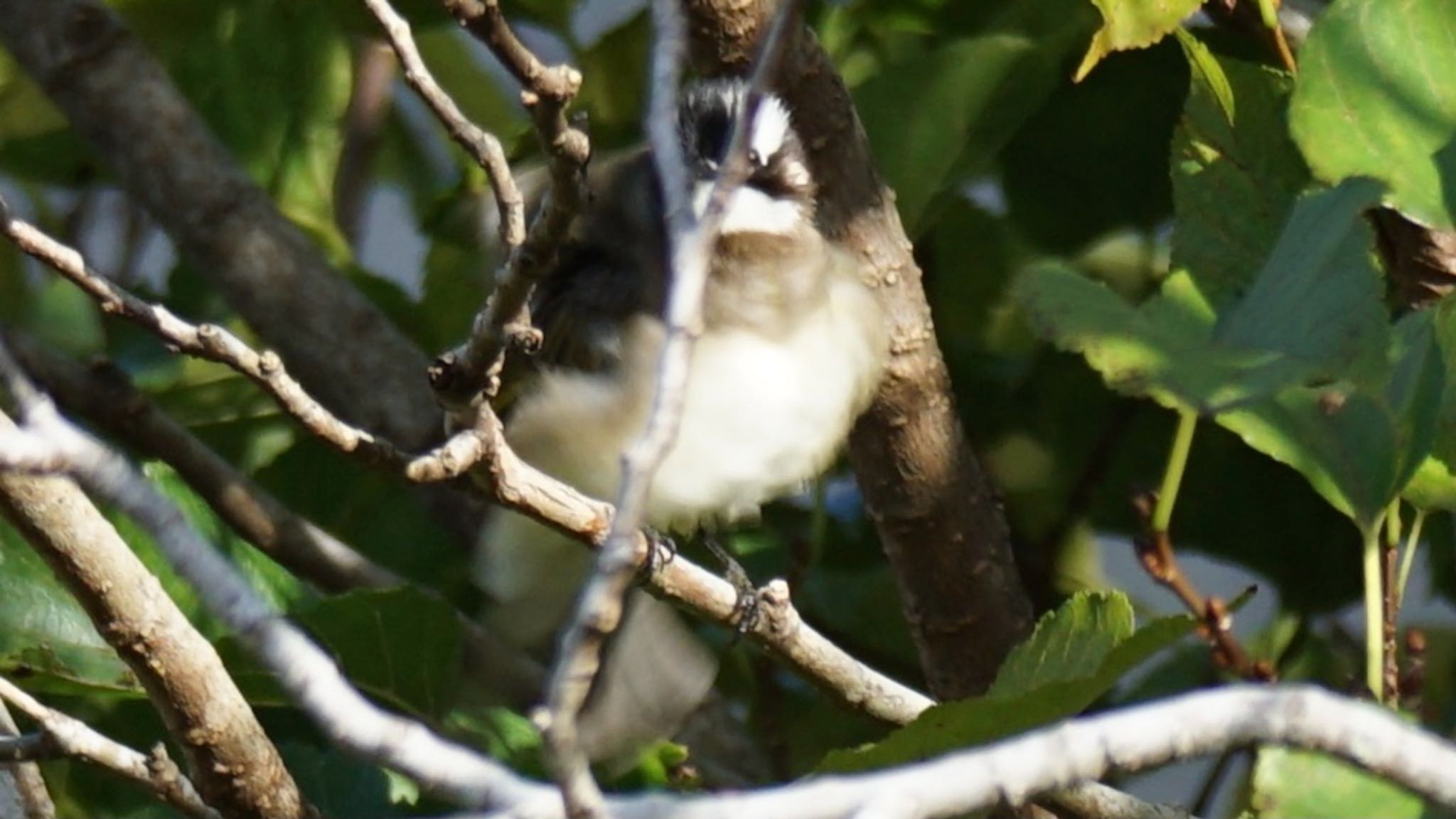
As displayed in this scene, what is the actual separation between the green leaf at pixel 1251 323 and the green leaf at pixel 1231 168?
218 millimetres

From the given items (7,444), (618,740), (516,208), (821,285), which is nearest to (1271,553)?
(821,285)

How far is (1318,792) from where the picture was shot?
3.58 ft

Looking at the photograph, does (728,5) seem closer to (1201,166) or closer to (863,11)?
(1201,166)

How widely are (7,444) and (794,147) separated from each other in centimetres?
102

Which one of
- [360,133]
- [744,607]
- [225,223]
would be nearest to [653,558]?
[744,607]

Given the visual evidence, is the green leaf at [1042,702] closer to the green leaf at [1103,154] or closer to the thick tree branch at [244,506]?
the thick tree branch at [244,506]

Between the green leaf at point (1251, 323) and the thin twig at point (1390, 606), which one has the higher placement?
the green leaf at point (1251, 323)

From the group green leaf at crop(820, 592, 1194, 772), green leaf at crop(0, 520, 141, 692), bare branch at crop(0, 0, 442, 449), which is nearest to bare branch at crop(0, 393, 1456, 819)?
green leaf at crop(820, 592, 1194, 772)

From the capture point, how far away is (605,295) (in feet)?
5.58

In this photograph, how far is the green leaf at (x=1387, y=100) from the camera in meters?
1.39

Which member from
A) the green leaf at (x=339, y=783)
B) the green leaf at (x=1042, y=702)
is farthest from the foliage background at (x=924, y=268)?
the green leaf at (x=1042, y=702)

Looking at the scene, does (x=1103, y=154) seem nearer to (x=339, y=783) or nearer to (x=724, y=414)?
(x=724, y=414)

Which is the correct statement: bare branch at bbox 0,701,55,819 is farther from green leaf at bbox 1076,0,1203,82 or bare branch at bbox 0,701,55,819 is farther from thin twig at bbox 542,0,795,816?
green leaf at bbox 1076,0,1203,82

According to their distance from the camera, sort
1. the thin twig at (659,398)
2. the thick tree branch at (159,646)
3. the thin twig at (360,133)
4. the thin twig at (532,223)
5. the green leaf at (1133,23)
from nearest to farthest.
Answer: the thin twig at (659,398), the thin twig at (532,223), the thick tree branch at (159,646), the green leaf at (1133,23), the thin twig at (360,133)
